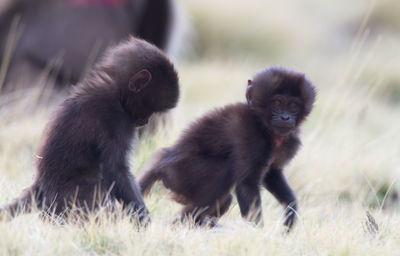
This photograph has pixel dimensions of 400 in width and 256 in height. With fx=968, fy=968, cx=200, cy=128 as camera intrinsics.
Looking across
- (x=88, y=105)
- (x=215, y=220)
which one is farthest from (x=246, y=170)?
(x=88, y=105)

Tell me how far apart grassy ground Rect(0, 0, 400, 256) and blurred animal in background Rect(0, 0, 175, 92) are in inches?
42.4

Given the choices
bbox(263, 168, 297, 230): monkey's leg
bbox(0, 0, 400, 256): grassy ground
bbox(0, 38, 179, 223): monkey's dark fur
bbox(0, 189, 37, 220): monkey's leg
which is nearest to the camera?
bbox(0, 0, 400, 256): grassy ground

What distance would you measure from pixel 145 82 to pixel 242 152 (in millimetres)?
662

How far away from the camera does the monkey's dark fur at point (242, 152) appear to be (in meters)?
5.20

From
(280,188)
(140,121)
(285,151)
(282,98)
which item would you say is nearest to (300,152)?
(280,188)

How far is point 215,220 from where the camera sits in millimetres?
5242

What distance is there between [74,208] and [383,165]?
158 inches

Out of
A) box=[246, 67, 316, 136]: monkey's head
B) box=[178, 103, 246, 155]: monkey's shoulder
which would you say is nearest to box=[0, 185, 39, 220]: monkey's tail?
box=[178, 103, 246, 155]: monkey's shoulder

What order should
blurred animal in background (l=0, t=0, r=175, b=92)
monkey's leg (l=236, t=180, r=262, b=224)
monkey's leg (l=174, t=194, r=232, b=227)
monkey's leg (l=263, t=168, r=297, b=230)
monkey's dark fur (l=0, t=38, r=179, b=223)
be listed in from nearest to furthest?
monkey's dark fur (l=0, t=38, r=179, b=223), monkey's leg (l=236, t=180, r=262, b=224), monkey's leg (l=174, t=194, r=232, b=227), monkey's leg (l=263, t=168, r=297, b=230), blurred animal in background (l=0, t=0, r=175, b=92)

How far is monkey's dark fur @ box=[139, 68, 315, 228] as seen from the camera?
5.20 m

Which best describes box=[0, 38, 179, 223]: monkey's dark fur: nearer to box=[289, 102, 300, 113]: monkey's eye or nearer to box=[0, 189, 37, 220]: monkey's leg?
box=[0, 189, 37, 220]: monkey's leg

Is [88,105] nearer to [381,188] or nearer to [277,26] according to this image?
[381,188]

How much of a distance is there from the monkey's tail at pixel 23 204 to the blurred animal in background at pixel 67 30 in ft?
17.5

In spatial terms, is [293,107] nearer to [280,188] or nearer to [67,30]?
[280,188]
